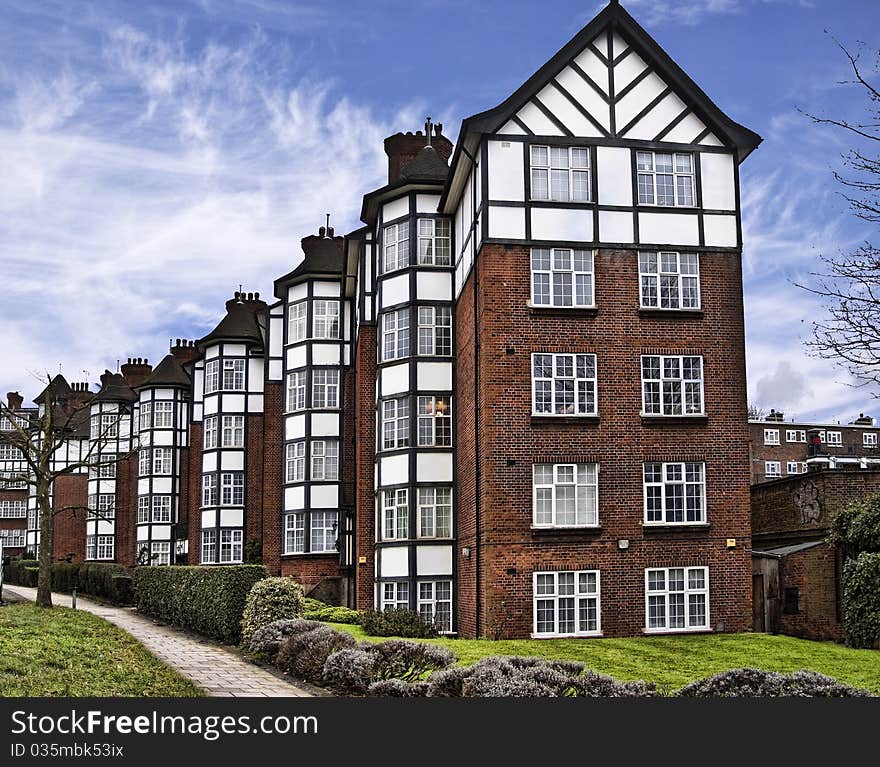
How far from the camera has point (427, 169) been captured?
3120cm

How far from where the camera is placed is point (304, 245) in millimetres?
42000

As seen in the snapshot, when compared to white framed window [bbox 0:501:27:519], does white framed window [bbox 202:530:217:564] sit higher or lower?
lower

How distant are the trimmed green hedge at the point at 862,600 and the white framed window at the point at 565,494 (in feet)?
18.9

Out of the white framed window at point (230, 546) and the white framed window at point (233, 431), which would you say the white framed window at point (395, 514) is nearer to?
the white framed window at point (233, 431)

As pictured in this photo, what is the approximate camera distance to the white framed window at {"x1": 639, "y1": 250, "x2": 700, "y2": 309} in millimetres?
26938

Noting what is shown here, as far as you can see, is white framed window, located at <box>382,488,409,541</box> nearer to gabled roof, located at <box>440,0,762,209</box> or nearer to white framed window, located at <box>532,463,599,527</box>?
white framed window, located at <box>532,463,599,527</box>

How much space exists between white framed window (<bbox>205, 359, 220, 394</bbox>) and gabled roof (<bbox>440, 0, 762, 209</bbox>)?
22.9 m

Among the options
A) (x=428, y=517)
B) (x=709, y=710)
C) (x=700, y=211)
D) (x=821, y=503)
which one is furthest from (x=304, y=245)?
(x=709, y=710)

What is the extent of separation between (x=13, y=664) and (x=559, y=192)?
55.7ft

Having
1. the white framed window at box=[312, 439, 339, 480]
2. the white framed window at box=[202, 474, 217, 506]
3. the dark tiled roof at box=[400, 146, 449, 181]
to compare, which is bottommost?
the white framed window at box=[202, 474, 217, 506]

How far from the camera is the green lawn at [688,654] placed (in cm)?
1903

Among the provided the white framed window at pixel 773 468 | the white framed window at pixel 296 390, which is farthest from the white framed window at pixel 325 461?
the white framed window at pixel 773 468

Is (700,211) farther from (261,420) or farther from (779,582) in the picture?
(261,420)

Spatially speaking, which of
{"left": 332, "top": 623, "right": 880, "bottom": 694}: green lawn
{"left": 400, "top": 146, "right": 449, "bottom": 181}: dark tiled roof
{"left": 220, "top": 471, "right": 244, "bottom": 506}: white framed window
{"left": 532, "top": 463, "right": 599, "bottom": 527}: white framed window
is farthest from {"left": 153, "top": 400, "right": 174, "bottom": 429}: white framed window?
{"left": 532, "top": 463, "right": 599, "bottom": 527}: white framed window
